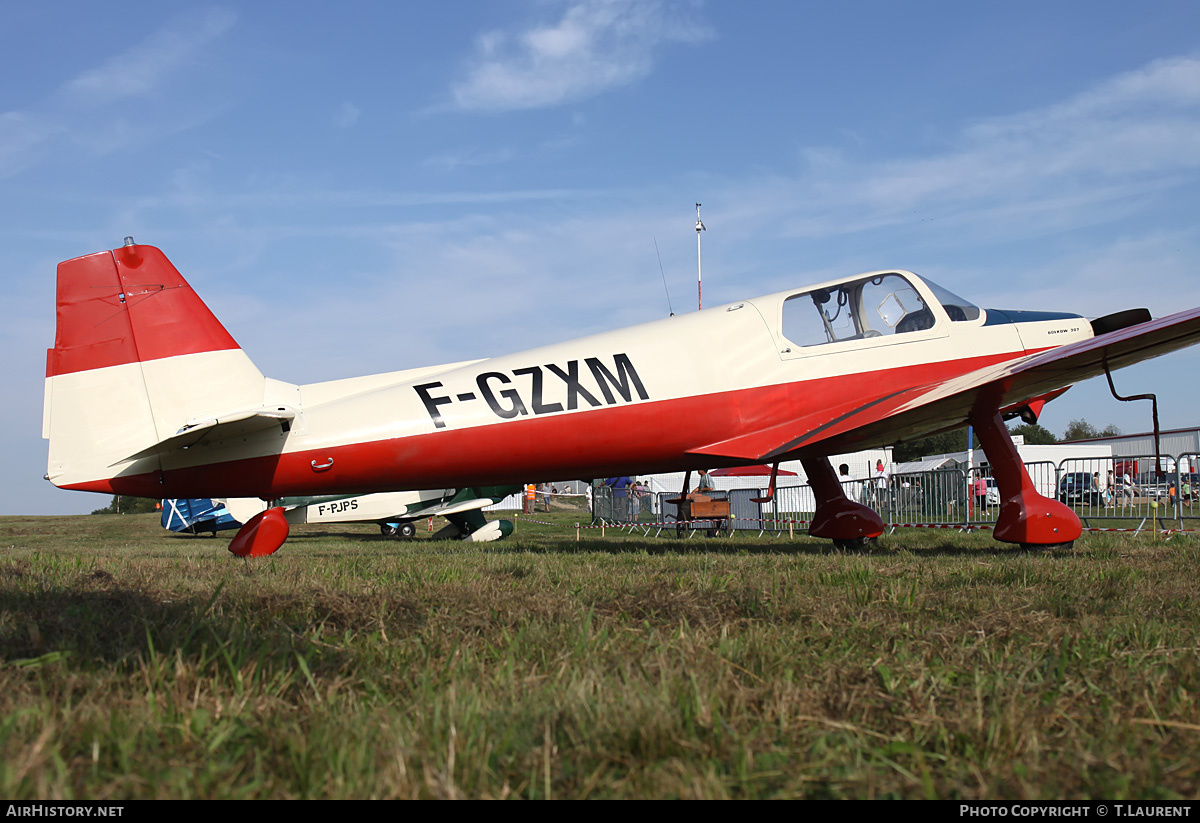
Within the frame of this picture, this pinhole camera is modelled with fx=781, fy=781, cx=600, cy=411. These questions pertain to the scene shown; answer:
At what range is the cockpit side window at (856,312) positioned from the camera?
7.75 m

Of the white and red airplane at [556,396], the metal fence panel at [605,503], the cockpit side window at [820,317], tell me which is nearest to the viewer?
the white and red airplane at [556,396]

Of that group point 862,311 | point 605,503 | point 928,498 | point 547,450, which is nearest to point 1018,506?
point 862,311

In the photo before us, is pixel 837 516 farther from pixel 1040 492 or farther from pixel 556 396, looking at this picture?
pixel 1040 492

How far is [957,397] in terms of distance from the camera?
6.99 m

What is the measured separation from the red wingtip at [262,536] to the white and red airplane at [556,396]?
2 cm

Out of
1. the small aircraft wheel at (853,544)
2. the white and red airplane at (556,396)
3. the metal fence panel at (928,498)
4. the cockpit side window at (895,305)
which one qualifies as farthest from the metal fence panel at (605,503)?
the cockpit side window at (895,305)

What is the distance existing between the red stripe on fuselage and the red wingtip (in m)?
0.52

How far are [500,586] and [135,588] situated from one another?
1.87m

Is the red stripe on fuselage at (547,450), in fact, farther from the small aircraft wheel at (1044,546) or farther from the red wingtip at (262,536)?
the small aircraft wheel at (1044,546)

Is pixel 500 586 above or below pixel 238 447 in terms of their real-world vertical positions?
below

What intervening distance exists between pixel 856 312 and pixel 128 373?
684 cm

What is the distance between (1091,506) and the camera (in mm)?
14359
